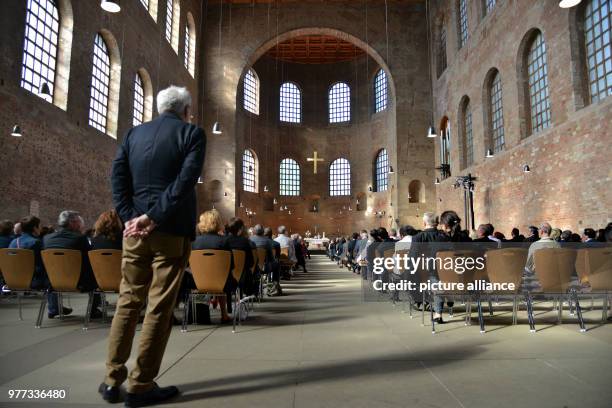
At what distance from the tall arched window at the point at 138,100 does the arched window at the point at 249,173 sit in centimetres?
1139

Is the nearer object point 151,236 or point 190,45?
point 151,236

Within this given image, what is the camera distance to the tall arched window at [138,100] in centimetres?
1559

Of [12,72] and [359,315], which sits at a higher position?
[12,72]

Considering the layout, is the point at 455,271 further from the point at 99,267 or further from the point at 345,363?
the point at 99,267

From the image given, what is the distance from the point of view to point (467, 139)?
18703 millimetres

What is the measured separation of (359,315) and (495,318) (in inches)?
58.2

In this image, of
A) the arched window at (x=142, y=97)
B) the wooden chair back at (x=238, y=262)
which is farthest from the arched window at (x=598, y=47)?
the arched window at (x=142, y=97)

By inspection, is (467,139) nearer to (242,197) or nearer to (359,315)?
(242,197)

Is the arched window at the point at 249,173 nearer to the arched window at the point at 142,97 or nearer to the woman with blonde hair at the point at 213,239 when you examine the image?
the arched window at the point at 142,97

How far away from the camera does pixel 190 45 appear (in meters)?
21.8

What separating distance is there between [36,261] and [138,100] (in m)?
12.7

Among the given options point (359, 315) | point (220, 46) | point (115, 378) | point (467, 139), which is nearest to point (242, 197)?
point (220, 46)

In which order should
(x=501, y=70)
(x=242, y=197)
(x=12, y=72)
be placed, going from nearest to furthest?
(x=12, y=72) < (x=501, y=70) < (x=242, y=197)

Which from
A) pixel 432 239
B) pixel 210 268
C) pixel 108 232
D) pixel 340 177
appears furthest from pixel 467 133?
pixel 108 232
